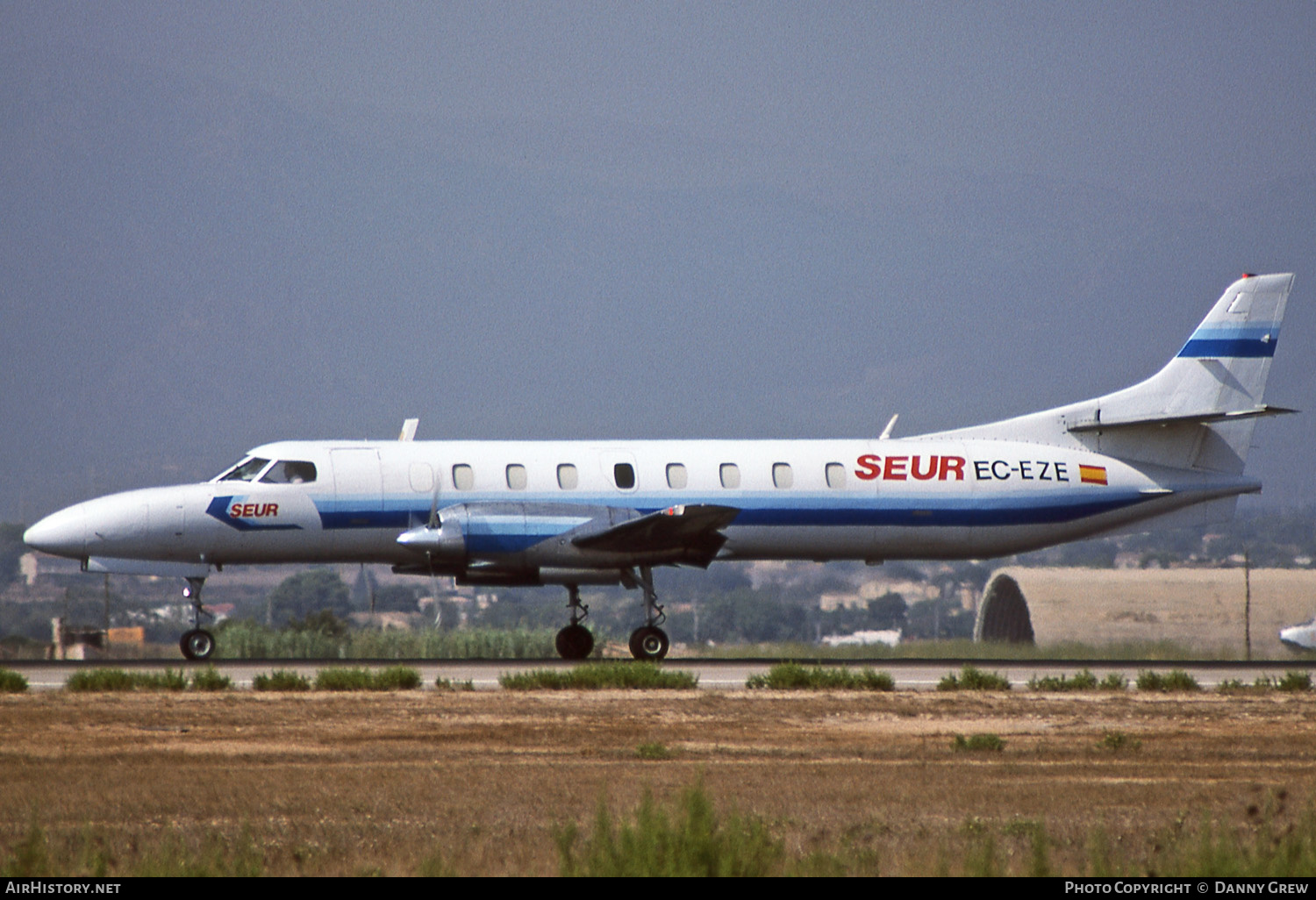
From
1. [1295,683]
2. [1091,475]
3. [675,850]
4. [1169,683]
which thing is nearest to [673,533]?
[1169,683]

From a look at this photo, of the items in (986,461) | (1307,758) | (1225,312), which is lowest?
(1307,758)

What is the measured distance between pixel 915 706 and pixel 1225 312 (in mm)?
13762

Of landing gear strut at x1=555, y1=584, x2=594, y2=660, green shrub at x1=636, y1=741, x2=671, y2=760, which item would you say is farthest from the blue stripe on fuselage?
green shrub at x1=636, y1=741, x2=671, y2=760

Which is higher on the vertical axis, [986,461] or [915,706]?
[986,461]

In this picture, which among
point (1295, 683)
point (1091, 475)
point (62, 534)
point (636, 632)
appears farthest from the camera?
point (1091, 475)

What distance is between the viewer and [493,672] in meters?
24.0

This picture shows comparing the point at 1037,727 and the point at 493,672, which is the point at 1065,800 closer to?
the point at 1037,727

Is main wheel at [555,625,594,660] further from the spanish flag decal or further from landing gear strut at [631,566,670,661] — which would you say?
the spanish flag decal

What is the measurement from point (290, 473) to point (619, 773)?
13832 millimetres

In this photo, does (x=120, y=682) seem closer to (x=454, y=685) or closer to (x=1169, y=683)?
(x=454, y=685)

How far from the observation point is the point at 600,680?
70.8 ft

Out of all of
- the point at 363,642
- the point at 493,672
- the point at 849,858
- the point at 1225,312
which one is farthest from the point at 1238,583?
the point at 849,858

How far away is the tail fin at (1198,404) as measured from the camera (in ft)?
93.2

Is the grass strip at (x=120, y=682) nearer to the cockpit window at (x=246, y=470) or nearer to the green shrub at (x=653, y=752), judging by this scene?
the cockpit window at (x=246, y=470)
